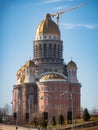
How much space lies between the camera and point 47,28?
104562 mm

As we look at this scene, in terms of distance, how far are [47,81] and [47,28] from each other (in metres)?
12.1

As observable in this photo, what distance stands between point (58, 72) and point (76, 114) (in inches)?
357

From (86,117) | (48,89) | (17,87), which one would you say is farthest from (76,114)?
(86,117)

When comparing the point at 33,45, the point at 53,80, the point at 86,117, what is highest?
the point at 33,45

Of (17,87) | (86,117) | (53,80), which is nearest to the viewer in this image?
(86,117)

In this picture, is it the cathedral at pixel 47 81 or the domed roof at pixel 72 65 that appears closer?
the cathedral at pixel 47 81

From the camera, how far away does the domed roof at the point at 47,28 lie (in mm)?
104312

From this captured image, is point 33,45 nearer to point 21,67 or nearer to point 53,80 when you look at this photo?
point 21,67

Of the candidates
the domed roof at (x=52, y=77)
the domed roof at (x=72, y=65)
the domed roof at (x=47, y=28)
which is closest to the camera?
the domed roof at (x=52, y=77)

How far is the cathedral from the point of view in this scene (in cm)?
9688

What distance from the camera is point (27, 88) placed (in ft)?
328

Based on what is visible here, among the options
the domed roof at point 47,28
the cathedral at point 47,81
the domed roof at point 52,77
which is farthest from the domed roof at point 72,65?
the domed roof at point 47,28

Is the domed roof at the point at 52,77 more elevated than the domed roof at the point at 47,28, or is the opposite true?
the domed roof at the point at 47,28

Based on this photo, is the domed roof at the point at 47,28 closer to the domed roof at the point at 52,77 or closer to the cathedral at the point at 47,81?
the cathedral at the point at 47,81
